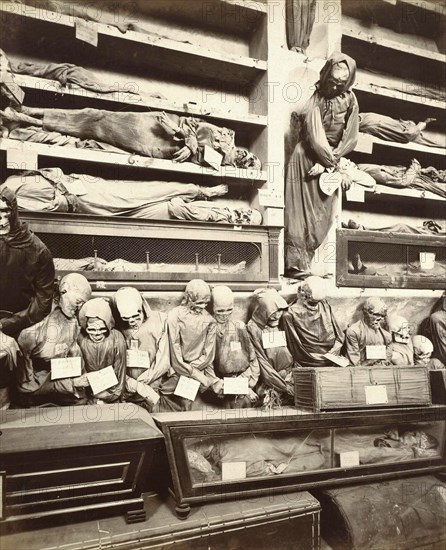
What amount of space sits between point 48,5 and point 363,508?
3.51 m

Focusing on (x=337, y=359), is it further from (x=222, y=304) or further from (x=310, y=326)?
(x=222, y=304)

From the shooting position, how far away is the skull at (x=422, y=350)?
3182mm

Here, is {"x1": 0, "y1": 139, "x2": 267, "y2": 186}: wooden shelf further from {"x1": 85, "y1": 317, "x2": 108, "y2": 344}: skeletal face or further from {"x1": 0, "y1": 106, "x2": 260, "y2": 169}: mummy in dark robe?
{"x1": 85, "y1": 317, "x2": 108, "y2": 344}: skeletal face

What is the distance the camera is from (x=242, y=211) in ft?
10.2

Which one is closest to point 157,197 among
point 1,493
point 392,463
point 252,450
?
point 252,450

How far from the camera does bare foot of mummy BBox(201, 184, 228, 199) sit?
3.10 metres

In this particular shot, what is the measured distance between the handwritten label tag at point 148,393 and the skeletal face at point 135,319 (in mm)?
327

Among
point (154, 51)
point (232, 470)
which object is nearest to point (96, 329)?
point (232, 470)

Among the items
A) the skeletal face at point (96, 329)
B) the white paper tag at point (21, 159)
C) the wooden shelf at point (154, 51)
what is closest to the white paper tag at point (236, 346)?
the skeletal face at point (96, 329)

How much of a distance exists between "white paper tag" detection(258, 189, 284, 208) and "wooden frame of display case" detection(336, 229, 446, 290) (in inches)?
20.1

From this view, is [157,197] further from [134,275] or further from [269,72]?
[269,72]

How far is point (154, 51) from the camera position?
3.08m

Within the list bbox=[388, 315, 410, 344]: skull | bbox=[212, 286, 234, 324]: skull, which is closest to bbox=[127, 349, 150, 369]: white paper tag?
bbox=[212, 286, 234, 324]: skull

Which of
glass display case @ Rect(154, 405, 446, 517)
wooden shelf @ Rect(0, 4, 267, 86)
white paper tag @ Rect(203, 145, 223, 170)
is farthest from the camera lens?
white paper tag @ Rect(203, 145, 223, 170)
